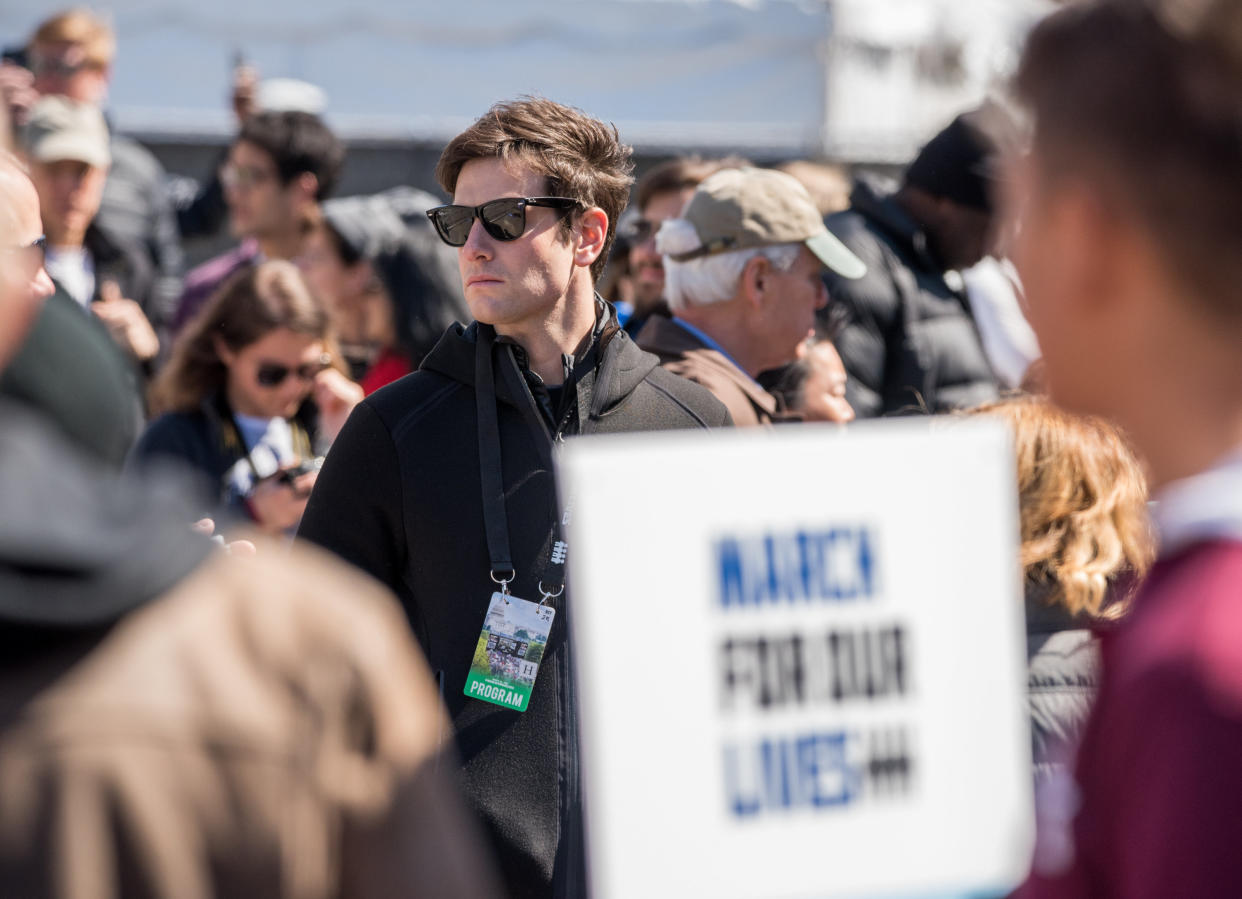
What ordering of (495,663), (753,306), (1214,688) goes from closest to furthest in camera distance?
(1214,688)
(495,663)
(753,306)

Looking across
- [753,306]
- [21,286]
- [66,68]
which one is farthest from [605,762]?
[66,68]

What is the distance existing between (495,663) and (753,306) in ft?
5.39

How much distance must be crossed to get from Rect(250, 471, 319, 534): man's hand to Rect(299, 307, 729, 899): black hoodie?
891mm

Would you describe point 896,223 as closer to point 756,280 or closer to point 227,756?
point 756,280

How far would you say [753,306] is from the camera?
4004mm

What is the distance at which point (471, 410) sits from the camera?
113 inches

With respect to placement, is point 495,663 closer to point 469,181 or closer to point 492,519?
point 492,519

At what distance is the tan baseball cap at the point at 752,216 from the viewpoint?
3.98 meters

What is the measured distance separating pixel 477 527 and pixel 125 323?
2742 millimetres

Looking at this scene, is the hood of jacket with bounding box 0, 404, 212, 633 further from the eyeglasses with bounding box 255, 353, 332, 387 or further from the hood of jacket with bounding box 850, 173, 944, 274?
the hood of jacket with bounding box 850, 173, 944, 274

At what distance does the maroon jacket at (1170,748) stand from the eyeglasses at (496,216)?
2107 mm

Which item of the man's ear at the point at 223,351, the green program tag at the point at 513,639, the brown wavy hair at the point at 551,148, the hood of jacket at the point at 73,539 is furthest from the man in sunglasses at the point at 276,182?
the hood of jacket at the point at 73,539

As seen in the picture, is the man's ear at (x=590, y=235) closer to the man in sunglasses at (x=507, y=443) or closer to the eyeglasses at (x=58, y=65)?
the man in sunglasses at (x=507, y=443)

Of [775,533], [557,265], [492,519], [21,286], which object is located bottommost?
[492,519]
